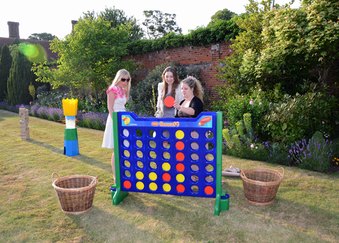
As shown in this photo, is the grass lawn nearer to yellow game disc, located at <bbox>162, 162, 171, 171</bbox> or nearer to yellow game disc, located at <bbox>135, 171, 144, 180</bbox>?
yellow game disc, located at <bbox>135, 171, 144, 180</bbox>

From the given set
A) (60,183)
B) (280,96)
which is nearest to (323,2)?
(280,96)

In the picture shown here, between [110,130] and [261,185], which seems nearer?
[261,185]

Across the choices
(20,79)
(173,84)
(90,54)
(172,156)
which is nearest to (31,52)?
(20,79)

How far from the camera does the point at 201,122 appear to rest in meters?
3.63

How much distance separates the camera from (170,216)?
12.0 feet

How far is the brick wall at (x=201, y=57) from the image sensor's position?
1012cm

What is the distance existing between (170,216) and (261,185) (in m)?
1.24

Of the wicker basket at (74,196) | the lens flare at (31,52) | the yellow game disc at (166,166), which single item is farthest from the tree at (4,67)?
the yellow game disc at (166,166)

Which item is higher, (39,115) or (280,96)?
(280,96)

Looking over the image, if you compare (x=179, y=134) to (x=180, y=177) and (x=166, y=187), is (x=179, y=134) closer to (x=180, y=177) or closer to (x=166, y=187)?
(x=180, y=177)

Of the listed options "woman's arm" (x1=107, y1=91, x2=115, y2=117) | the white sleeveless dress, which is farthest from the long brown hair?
"woman's arm" (x1=107, y1=91, x2=115, y2=117)

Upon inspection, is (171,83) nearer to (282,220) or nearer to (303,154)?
(282,220)

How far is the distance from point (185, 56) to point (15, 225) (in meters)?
9.10

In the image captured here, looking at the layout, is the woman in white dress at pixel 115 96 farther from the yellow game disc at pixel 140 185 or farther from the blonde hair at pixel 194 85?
the blonde hair at pixel 194 85
